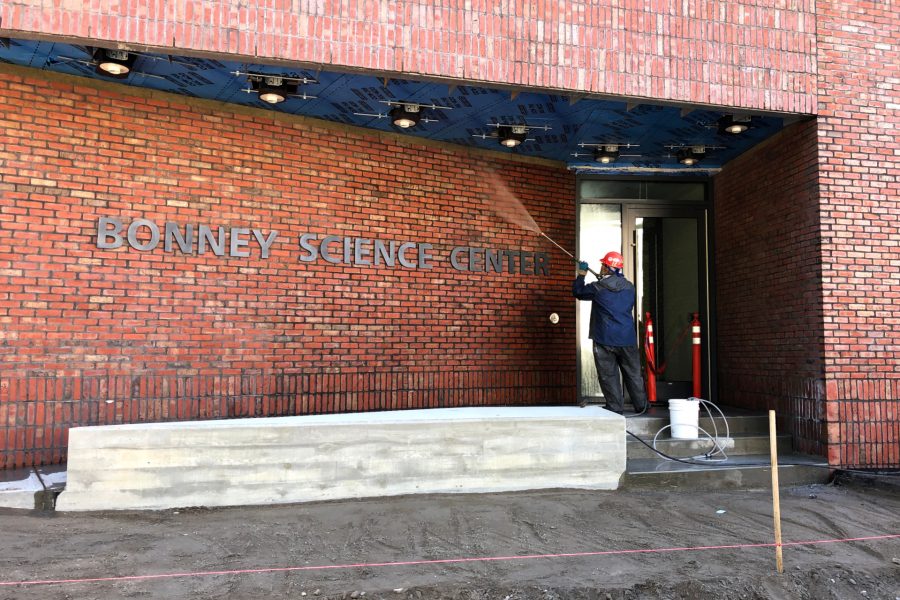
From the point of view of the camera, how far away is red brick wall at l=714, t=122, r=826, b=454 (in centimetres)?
716

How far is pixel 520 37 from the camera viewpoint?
6574 millimetres

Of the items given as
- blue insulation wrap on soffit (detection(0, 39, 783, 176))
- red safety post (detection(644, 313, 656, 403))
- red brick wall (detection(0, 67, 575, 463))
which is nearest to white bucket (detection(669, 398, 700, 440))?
red safety post (detection(644, 313, 656, 403))

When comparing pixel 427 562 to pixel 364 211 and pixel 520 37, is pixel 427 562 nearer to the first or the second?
pixel 364 211

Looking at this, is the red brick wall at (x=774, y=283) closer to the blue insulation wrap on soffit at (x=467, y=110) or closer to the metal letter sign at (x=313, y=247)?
the blue insulation wrap on soffit at (x=467, y=110)

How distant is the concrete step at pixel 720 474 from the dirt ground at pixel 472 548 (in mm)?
234

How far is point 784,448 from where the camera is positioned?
740cm

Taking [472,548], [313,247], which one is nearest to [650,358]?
[313,247]

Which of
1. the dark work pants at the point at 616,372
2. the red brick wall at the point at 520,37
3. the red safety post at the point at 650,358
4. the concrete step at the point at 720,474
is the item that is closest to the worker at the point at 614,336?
the dark work pants at the point at 616,372

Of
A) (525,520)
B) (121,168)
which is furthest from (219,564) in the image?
(121,168)

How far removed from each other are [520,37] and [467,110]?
114cm

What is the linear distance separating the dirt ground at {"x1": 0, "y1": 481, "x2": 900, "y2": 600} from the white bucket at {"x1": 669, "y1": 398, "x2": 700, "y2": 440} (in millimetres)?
1124

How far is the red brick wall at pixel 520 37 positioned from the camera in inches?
224

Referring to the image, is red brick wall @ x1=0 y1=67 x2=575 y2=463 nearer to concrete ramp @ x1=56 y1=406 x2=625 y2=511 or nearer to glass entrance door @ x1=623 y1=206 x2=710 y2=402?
glass entrance door @ x1=623 y1=206 x2=710 y2=402

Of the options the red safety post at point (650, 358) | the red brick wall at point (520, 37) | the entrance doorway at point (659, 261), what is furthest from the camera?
the entrance doorway at point (659, 261)
